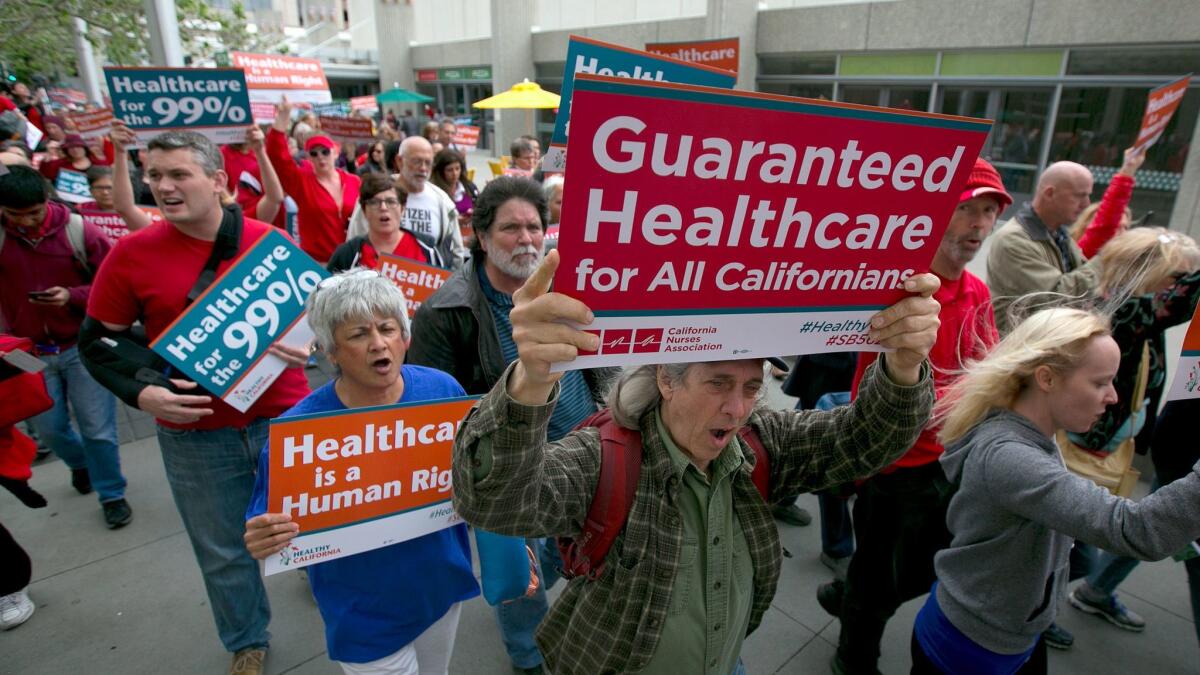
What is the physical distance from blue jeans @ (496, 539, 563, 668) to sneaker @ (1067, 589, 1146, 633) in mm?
2865

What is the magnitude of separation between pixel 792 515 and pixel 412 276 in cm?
283

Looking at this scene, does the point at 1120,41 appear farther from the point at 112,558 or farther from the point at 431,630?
the point at 112,558

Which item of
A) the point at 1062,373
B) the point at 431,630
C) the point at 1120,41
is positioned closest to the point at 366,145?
the point at 431,630

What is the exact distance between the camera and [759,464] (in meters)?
1.75

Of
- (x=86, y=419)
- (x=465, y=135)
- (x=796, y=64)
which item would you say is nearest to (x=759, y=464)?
(x=86, y=419)

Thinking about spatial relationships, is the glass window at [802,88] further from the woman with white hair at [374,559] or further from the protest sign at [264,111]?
the woman with white hair at [374,559]

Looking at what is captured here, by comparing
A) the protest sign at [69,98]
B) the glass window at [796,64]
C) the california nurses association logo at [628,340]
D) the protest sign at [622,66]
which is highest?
the glass window at [796,64]

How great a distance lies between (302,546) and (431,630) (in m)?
0.59

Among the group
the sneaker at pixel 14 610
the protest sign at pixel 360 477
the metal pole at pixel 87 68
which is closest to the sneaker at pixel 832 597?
the protest sign at pixel 360 477

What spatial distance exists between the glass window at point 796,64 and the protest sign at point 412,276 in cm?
1383

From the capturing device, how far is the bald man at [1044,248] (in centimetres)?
344

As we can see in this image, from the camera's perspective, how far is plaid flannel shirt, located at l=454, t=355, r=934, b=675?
4.37ft

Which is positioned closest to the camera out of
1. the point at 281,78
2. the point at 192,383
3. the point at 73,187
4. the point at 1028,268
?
the point at 192,383

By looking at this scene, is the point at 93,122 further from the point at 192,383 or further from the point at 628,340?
the point at 628,340
